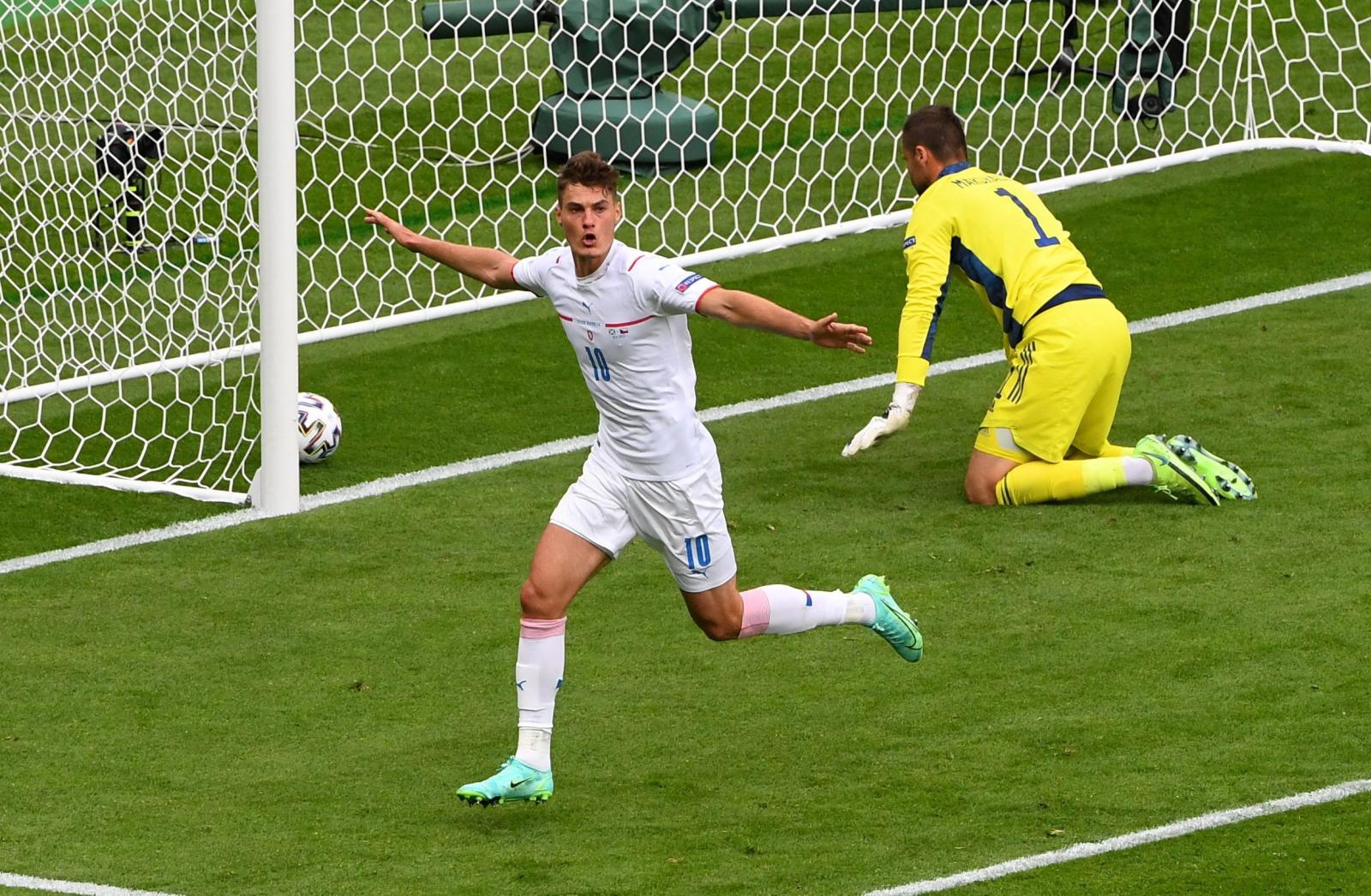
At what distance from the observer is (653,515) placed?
5.48m

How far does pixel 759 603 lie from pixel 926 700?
609mm

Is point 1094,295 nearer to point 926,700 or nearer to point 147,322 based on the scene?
point 926,700

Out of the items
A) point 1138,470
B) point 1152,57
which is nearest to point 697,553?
point 1138,470

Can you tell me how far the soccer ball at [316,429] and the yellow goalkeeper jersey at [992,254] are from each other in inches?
96.0

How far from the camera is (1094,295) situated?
25.0 ft

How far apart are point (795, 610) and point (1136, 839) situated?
4.06ft

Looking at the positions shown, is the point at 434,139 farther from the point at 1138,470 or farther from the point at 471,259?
the point at 471,259

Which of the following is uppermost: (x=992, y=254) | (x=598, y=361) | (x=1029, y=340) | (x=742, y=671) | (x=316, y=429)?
(x=598, y=361)

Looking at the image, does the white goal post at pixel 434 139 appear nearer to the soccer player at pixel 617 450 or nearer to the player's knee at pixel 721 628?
the soccer player at pixel 617 450

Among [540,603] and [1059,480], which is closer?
[540,603]

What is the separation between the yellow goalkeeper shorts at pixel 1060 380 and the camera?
294 inches

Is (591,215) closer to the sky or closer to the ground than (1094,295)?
closer to the sky

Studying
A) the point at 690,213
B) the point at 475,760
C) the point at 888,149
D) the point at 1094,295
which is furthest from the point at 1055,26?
the point at 475,760

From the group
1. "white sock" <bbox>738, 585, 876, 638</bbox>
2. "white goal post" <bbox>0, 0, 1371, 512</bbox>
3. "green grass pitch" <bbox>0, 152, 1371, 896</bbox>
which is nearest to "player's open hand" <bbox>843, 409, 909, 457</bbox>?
"green grass pitch" <bbox>0, 152, 1371, 896</bbox>
